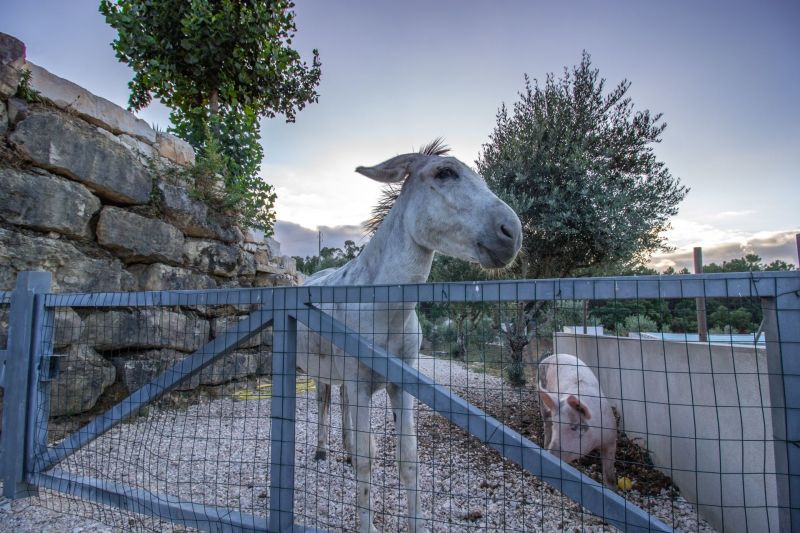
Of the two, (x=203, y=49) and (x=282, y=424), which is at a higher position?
(x=203, y=49)

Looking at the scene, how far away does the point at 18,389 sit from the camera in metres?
2.68

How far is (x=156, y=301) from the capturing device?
84.6 inches

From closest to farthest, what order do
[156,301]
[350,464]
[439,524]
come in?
[156,301]
[439,524]
[350,464]

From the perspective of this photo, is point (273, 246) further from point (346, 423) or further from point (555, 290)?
point (555, 290)

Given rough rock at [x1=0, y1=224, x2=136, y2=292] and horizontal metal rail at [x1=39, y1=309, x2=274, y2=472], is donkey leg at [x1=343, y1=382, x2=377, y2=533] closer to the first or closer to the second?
horizontal metal rail at [x1=39, y1=309, x2=274, y2=472]

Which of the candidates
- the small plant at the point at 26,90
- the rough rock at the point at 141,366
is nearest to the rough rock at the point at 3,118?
the small plant at the point at 26,90

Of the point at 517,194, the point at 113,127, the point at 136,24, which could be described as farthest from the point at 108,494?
the point at 136,24

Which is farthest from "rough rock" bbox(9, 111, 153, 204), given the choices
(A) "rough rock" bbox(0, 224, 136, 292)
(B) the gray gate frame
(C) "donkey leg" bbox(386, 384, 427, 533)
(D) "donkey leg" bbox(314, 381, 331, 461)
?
(C) "donkey leg" bbox(386, 384, 427, 533)

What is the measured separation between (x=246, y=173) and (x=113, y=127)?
2.70 metres

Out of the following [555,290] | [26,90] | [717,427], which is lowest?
[717,427]

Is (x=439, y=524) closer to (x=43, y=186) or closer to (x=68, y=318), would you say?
(x=68, y=318)

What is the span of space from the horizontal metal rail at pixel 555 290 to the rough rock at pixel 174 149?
4892mm

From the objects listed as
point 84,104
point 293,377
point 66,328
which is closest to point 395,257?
point 293,377

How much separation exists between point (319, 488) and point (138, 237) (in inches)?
146
